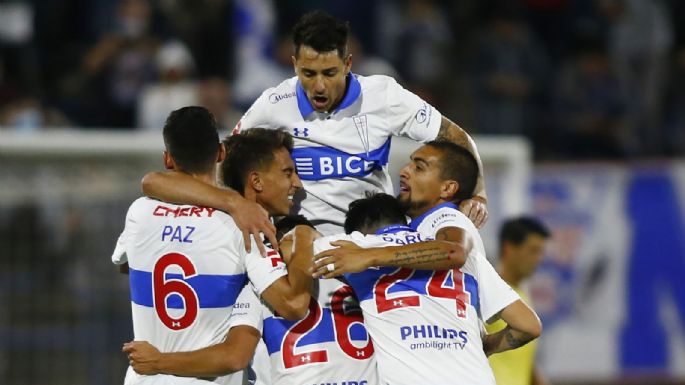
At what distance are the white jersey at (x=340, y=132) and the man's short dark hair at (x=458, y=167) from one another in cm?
37

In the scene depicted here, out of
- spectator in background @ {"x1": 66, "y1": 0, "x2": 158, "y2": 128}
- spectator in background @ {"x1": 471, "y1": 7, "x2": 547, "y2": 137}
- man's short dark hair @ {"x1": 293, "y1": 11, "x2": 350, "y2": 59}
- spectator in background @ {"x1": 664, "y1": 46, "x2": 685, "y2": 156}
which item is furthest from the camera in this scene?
spectator in background @ {"x1": 664, "y1": 46, "x2": 685, "y2": 156}

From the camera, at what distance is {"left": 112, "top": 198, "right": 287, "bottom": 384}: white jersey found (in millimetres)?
5090

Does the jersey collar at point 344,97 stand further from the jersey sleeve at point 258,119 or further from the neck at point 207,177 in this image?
the neck at point 207,177

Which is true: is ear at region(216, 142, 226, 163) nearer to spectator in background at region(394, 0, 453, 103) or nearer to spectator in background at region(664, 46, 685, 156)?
spectator in background at region(394, 0, 453, 103)

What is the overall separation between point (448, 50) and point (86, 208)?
4.21 metres

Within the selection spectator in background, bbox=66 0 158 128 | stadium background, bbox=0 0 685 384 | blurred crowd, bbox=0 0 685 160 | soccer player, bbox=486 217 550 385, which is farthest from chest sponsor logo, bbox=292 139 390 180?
spectator in background, bbox=66 0 158 128

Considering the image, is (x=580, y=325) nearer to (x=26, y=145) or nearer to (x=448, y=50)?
(x=448, y=50)

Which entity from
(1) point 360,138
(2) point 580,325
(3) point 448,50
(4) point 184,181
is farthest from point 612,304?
(4) point 184,181

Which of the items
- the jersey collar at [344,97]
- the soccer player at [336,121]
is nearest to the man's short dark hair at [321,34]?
the soccer player at [336,121]

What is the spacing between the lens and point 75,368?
9984mm

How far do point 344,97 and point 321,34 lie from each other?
0.35 meters

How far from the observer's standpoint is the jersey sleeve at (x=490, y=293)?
5.22 meters

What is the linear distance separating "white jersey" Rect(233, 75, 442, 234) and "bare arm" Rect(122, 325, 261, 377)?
86cm

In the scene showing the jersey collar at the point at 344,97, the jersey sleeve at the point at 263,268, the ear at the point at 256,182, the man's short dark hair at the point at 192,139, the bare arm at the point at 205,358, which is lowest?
the bare arm at the point at 205,358
